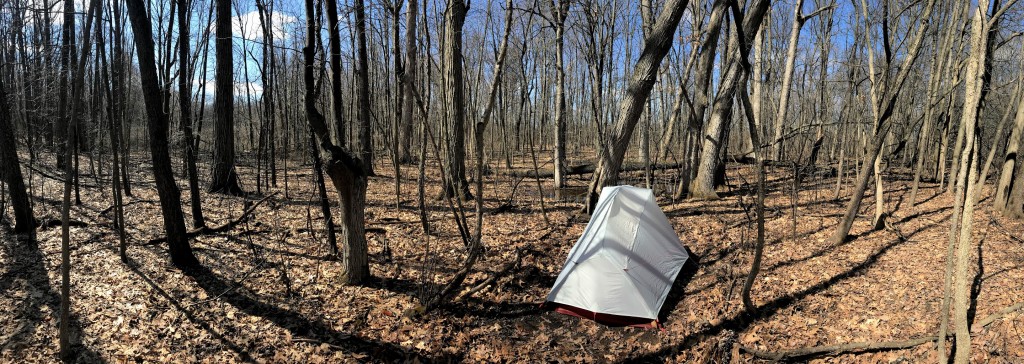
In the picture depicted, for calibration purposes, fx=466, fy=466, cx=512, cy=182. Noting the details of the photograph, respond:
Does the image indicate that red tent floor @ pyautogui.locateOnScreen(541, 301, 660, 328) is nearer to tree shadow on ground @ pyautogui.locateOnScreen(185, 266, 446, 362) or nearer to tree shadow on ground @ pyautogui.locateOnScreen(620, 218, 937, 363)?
tree shadow on ground @ pyautogui.locateOnScreen(620, 218, 937, 363)

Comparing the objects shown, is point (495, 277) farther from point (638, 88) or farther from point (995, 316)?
point (995, 316)

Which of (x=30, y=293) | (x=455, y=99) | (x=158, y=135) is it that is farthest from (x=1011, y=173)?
(x=30, y=293)

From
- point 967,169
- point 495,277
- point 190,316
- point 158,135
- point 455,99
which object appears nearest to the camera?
point 967,169

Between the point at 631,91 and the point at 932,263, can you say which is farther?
the point at 631,91

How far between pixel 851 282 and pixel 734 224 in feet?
9.17

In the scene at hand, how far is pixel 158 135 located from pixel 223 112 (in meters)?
4.68

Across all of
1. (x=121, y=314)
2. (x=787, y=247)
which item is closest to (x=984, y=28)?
(x=787, y=247)

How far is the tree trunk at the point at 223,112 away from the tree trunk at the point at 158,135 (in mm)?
3950

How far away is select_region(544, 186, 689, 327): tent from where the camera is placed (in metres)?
4.84

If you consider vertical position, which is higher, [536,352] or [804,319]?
[804,319]

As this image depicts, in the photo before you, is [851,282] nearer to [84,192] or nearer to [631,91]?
[631,91]

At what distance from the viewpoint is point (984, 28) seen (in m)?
2.65

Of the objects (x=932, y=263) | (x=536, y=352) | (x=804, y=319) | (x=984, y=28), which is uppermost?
(x=984, y=28)

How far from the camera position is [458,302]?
16.9 feet
